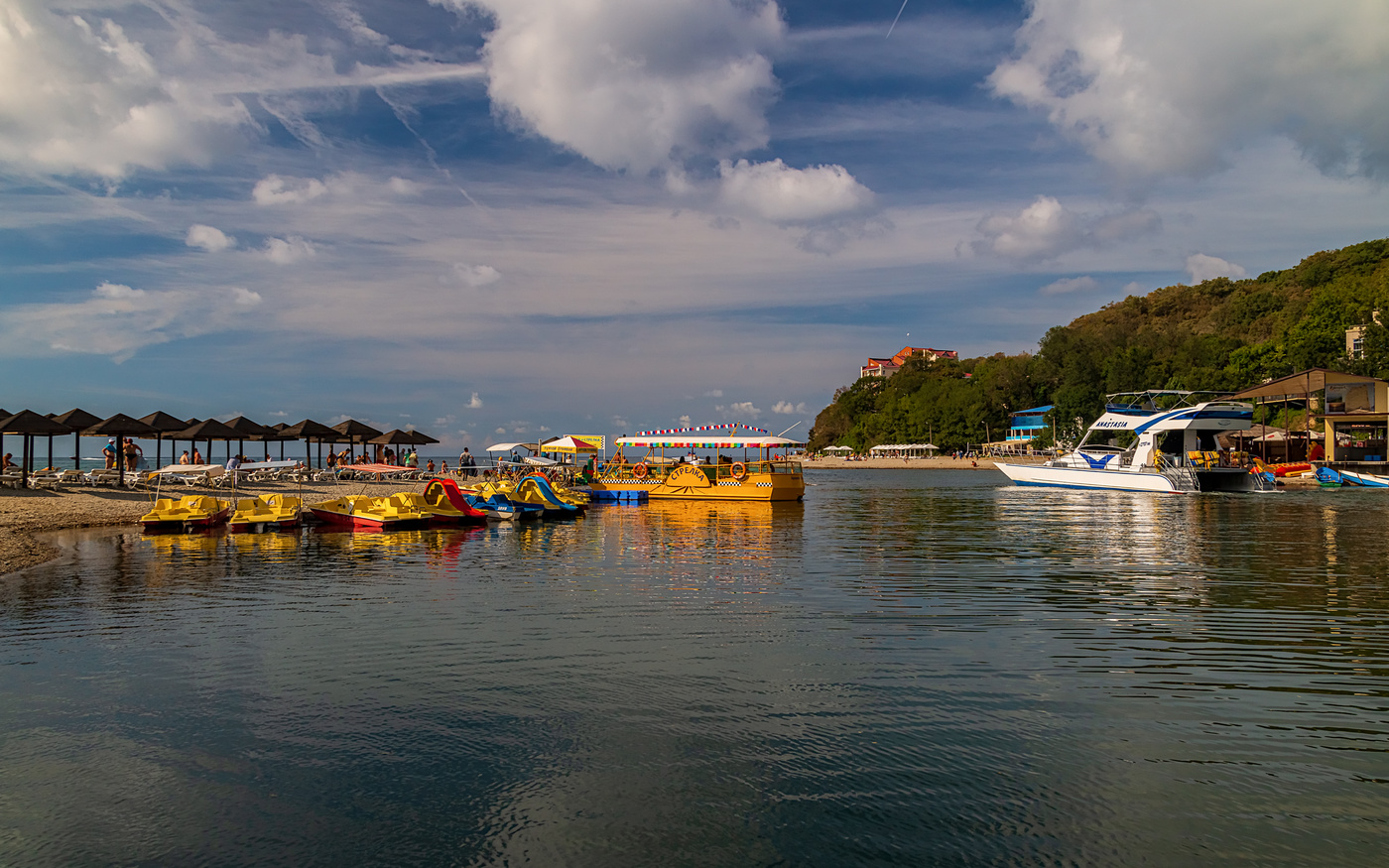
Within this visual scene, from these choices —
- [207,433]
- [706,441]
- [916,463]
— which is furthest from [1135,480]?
[916,463]

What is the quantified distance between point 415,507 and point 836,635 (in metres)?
20.5

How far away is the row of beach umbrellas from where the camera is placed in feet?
106

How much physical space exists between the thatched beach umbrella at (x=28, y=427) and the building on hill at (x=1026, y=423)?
106926 mm

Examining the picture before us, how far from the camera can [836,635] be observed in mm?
11180

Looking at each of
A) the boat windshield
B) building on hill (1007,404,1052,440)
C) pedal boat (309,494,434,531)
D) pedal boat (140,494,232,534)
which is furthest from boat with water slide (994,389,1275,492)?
building on hill (1007,404,1052,440)

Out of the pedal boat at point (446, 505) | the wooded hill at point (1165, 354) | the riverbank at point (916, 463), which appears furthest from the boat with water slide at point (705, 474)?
the riverbank at point (916, 463)

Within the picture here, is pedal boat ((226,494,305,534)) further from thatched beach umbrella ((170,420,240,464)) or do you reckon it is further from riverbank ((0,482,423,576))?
thatched beach umbrella ((170,420,240,464))

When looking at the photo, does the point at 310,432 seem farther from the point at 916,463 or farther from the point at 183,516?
the point at 916,463

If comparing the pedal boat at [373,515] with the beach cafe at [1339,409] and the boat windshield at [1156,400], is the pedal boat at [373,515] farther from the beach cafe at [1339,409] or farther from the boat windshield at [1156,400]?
the beach cafe at [1339,409]

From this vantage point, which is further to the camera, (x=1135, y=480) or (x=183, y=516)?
(x=1135, y=480)

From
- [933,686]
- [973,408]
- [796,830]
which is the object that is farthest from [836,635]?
[973,408]

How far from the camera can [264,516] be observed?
26750 millimetres

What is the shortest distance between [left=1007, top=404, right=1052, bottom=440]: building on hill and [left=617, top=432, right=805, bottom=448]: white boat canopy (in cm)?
8543

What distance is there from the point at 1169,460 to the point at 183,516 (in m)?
49.3
